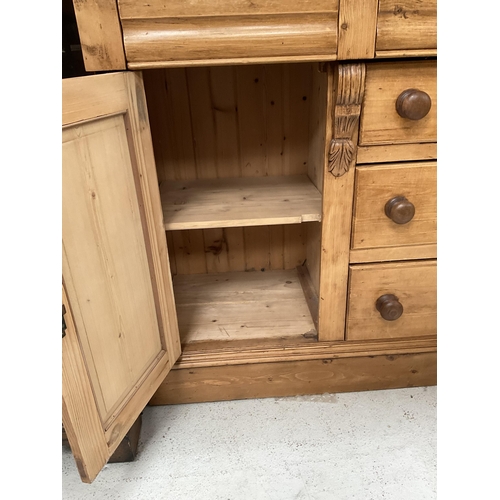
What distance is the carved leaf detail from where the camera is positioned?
87 cm

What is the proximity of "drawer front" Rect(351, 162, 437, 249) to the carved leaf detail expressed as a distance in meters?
0.04

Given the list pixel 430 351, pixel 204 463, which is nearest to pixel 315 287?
pixel 430 351

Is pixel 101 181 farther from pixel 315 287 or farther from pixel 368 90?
pixel 315 287

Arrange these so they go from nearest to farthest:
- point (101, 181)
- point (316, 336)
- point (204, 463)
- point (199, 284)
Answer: point (101, 181) < point (204, 463) < point (316, 336) < point (199, 284)

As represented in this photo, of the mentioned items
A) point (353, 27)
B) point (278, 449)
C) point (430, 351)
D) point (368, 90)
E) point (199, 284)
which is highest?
point (353, 27)

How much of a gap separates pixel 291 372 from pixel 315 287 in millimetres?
273

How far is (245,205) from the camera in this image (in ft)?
3.59

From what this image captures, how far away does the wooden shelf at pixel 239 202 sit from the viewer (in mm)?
995

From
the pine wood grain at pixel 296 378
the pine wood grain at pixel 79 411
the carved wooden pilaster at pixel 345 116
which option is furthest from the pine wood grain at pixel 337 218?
the pine wood grain at pixel 79 411

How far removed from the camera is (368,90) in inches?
33.2

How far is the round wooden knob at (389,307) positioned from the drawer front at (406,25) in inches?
22.6

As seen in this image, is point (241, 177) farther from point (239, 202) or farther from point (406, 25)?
point (406, 25)

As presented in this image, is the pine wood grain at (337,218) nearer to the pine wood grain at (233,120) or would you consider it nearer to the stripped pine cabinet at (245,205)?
the stripped pine cabinet at (245,205)

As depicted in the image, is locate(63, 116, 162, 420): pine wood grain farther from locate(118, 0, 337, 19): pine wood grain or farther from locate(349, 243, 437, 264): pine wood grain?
locate(349, 243, 437, 264): pine wood grain
